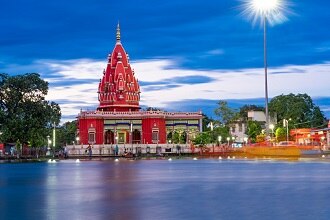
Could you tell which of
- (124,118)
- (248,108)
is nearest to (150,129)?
(124,118)

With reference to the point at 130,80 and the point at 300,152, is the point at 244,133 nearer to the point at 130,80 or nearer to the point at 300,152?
the point at 130,80

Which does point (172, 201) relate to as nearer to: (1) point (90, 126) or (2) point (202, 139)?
(2) point (202, 139)

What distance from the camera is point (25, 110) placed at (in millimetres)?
81562

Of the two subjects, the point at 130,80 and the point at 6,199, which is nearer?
the point at 6,199

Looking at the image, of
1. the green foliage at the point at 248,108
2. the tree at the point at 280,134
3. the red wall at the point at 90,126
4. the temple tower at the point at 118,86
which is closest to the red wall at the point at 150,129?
the temple tower at the point at 118,86

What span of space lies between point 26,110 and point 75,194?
61.1 meters

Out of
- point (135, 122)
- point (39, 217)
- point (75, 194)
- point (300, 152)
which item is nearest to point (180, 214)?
point (39, 217)

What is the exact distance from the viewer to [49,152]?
9138cm

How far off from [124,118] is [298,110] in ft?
116

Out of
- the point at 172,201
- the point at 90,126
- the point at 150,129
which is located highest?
the point at 90,126

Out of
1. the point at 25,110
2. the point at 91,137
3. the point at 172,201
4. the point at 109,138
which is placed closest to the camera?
the point at 172,201

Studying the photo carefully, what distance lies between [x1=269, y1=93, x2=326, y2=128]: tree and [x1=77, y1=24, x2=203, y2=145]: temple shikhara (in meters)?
22.5

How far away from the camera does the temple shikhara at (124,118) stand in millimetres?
107125

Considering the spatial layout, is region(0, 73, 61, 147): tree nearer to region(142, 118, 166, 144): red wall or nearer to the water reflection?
region(142, 118, 166, 144): red wall
